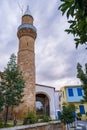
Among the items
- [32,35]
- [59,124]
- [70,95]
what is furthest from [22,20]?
[70,95]

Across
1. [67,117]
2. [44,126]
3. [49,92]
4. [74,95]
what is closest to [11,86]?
[44,126]

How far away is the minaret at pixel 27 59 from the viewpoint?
14.7 metres

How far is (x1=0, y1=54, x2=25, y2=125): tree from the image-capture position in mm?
11312

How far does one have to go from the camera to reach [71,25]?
7.11ft

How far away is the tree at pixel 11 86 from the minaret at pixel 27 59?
2.84 meters

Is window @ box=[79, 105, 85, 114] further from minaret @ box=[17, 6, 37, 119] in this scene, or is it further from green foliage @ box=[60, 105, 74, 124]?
minaret @ box=[17, 6, 37, 119]

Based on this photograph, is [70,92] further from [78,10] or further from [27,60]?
[78,10]

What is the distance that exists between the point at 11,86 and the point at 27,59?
4707 mm

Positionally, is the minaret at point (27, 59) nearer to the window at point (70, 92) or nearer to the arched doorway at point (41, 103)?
Answer: the arched doorway at point (41, 103)

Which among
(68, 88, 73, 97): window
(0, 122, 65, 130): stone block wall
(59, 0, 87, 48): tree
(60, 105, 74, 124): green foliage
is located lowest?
(0, 122, 65, 130): stone block wall

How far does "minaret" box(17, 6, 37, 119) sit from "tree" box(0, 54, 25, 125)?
9.32ft

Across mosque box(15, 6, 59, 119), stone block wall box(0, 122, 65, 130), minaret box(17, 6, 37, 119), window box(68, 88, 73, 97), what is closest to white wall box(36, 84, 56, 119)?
mosque box(15, 6, 59, 119)

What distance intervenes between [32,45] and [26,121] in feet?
26.5

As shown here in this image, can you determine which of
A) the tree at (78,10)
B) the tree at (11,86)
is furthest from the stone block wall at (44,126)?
the tree at (78,10)
